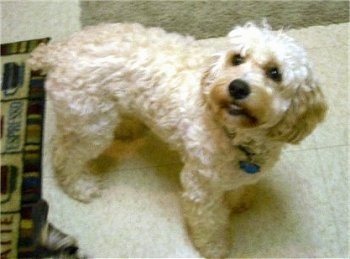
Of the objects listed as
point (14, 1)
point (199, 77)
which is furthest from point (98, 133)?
point (14, 1)

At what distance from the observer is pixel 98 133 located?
6.21ft

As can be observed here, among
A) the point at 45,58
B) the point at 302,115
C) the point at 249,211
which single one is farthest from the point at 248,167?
the point at 45,58

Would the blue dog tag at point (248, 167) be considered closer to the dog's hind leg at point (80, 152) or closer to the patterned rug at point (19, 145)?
the dog's hind leg at point (80, 152)

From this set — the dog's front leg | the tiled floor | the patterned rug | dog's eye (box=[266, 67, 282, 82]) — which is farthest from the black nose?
the patterned rug

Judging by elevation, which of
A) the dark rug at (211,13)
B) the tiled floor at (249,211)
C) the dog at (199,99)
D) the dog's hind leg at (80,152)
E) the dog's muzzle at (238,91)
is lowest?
the tiled floor at (249,211)

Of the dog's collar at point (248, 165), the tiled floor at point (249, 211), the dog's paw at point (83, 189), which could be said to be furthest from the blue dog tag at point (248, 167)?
the dog's paw at point (83, 189)

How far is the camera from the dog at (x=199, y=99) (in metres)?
1.45

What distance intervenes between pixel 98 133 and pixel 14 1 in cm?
127

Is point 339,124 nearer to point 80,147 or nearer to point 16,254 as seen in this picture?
point 80,147

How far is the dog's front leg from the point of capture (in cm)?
178

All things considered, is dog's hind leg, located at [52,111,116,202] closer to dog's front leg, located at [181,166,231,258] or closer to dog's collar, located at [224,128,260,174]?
dog's front leg, located at [181,166,231,258]

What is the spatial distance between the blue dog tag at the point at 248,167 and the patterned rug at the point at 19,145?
822mm

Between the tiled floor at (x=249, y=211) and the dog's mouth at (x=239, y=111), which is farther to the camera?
the tiled floor at (x=249, y=211)

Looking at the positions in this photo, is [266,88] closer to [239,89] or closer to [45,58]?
[239,89]
